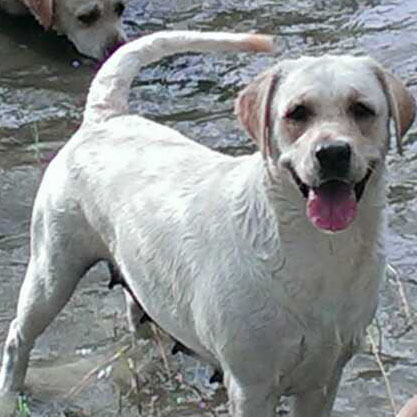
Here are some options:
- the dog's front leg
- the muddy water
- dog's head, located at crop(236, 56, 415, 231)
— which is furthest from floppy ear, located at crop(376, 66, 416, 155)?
the muddy water

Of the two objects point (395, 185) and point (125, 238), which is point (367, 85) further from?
point (395, 185)

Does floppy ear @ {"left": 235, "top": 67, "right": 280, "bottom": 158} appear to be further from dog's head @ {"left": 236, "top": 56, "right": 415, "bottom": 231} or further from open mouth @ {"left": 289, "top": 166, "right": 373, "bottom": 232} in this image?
open mouth @ {"left": 289, "top": 166, "right": 373, "bottom": 232}

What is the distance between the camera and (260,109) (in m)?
4.08

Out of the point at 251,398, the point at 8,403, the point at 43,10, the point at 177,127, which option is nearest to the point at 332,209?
the point at 251,398

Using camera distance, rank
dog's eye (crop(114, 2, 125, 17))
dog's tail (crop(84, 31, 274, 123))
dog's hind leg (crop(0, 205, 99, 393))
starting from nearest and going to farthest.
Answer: dog's hind leg (crop(0, 205, 99, 393))
dog's tail (crop(84, 31, 274, 123))
dog's eye (crop(114, 2, 125, 17))

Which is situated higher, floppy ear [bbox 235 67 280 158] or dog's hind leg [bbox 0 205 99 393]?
floppy ear [bbox 235 67 280 158]

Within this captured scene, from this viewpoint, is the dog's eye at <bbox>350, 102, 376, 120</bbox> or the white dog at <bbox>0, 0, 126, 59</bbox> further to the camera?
the white dog at <bbox>0, 0, 126, 59</bbox>

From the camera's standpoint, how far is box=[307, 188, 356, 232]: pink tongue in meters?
3.92

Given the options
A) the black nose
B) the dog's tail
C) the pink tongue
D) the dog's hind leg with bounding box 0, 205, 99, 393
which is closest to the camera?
the black nose

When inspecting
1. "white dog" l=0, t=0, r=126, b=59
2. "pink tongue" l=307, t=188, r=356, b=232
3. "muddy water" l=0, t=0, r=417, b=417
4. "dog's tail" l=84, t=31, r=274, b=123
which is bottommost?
"white dog" l=0, t=0, r=126, b=59

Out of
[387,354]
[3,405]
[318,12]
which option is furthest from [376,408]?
[318,12]

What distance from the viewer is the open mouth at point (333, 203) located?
3.92 metres

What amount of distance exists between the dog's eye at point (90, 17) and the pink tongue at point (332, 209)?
5282 millimetres

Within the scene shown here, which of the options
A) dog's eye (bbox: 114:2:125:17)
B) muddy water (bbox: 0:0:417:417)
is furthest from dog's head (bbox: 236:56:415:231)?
dog's eye (bbox: 114:2:125:17)
